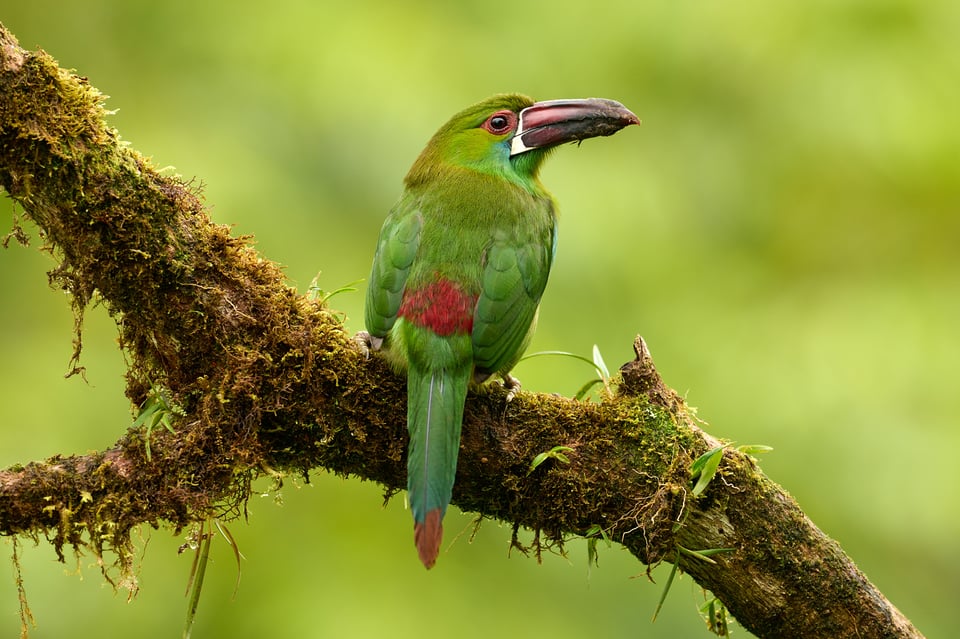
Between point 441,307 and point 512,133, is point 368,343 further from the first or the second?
point 512,133

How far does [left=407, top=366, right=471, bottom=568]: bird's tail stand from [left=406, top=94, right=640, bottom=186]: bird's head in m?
1.00

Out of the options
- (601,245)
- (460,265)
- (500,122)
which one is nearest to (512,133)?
(500,122)

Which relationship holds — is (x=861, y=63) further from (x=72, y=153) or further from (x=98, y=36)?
(x=72, y=153)

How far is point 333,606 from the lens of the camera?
4.04 metres

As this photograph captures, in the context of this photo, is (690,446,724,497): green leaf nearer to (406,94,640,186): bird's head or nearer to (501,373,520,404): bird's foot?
(501,373,520,404): bird's foot

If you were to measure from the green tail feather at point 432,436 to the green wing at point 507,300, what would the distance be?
7.5 inches

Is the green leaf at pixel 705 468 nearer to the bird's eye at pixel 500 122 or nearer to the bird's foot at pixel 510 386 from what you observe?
the bird's foot at pixel 510 386

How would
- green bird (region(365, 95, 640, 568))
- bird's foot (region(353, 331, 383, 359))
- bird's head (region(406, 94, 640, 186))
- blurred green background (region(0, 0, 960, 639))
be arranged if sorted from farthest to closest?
blurred green background (region(0, 0, 960, 639)), bird's head (region(406, 94, 640, 186)), bird's foot (region(353, 331, 383, 359)), green bird (region(365, 95, 640, 568))

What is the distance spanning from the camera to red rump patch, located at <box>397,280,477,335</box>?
3059 millimetres

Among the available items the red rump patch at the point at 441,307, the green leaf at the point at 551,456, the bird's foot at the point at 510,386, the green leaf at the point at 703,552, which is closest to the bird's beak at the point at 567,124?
the red rump patch at the point at 441,307

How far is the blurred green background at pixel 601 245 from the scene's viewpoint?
168 inches

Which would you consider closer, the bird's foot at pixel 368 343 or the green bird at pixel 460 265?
the green bird at pixel 460 265

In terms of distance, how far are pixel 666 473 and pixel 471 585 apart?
166cm

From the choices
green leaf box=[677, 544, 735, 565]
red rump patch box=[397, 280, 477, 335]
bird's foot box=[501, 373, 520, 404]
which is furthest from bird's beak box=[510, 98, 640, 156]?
green leaf box=[677, 544, 735, 565]
